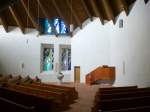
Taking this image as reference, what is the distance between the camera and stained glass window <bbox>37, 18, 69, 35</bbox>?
17719mm

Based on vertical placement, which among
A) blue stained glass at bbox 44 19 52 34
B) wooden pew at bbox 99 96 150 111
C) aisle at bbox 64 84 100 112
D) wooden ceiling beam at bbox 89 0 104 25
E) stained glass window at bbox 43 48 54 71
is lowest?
aisle at bbox 64 84 100 112

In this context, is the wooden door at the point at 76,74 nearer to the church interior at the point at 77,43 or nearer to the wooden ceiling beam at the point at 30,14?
the church interior at the point at 77,43

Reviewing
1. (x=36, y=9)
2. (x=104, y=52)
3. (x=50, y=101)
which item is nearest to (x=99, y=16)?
(x=104, y=52)

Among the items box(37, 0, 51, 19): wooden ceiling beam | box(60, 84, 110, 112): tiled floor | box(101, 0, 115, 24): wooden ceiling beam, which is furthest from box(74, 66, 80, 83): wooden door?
box(60, 84, 110, 112): tiled floor

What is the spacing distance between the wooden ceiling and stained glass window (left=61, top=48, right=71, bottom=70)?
200cm

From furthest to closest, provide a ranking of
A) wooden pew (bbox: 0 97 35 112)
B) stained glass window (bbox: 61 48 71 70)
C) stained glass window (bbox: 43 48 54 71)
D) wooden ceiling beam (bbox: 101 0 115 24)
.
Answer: stained glass window (bbox: 61 48 71 70)
stained glass window (bbox: 43 48 54 71)
wooden ceiling beam (bbox: 101 0 115 24)
wooden pew (bbox: 0 97 35 112)

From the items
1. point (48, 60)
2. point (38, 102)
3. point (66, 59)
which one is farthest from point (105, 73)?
point (38, 102)

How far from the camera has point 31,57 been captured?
58.4 ft

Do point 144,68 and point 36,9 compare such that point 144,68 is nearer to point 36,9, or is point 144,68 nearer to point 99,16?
point 99,16

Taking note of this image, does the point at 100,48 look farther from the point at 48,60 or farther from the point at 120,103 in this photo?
the point at 120,103

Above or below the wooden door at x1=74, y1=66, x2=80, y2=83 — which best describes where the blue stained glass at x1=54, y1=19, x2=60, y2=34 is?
above

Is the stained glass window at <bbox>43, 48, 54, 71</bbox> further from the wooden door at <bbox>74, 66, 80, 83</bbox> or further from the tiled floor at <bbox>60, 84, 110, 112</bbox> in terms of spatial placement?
the tiled floor at <bbox>60, 84, 110, 112</bbox>

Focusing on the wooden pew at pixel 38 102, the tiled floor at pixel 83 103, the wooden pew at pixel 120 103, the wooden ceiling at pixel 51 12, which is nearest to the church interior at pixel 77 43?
the wooden ceiling at pixel 51 12

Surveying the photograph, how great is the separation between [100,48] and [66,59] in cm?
339
